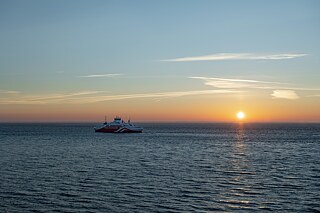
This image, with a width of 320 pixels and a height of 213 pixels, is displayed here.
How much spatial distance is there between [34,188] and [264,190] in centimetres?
2236

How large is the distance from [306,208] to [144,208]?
1282 centimetres

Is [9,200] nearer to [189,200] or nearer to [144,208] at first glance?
[144,208]

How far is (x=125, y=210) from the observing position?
104 ft

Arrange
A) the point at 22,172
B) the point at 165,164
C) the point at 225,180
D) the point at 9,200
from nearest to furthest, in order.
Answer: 1. the point at 9,200
2. the point at 225,180
3. the point at 22,172
4. the point at 165,164

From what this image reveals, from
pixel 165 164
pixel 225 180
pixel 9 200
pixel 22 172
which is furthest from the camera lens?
pixel 165 164

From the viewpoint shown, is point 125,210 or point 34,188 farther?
point 34,188

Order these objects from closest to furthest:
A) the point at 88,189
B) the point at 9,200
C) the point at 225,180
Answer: the point at 9,200 < the point at 88,189 < the point at 225,180

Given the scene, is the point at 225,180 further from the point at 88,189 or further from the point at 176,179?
the point at 88,189

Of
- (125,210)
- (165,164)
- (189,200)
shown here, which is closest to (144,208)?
(125,210)

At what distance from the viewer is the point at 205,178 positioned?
47469 millimetres

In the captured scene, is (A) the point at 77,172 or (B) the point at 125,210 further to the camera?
(A) the point at 77,172

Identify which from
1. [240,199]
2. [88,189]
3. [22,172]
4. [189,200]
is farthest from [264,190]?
[22,172]

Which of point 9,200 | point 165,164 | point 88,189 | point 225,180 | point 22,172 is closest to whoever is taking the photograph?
point 9,200

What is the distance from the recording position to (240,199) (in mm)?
35500
